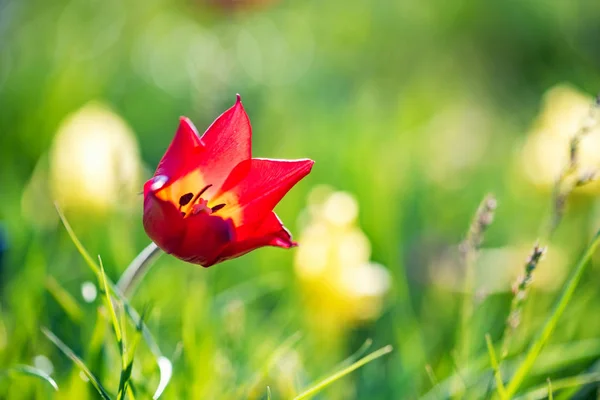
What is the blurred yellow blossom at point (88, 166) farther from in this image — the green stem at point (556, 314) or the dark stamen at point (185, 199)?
the green stem at point (556, 314)

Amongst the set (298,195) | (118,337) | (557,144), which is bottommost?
(298,195)

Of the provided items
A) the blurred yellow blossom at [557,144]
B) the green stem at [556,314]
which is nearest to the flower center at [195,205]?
the green stem at [556,314]

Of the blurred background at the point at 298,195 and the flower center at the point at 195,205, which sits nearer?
the flower center at the point at 195,205

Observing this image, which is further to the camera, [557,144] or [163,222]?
[557,144]

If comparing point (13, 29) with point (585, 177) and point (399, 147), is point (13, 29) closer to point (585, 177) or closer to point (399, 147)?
point (399, 147)

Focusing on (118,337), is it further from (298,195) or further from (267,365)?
(298,195)

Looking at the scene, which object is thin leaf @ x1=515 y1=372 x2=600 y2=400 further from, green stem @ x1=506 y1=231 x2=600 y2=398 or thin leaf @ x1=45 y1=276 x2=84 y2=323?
thin leaf @ x1=45 y1=276 x2=84 y2=323

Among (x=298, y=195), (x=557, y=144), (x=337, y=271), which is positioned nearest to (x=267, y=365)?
(x=337, y=271)
